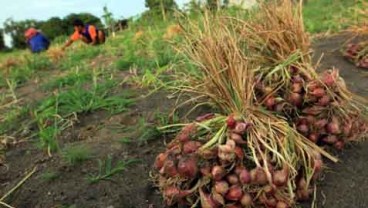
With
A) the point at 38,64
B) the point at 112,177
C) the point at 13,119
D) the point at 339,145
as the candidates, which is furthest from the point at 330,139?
the point at 38,64

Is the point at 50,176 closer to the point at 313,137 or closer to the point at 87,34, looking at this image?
the point at 313,137

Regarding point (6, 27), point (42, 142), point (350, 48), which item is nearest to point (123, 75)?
point (42, 142)

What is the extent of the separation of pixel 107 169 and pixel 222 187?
2.51 feet

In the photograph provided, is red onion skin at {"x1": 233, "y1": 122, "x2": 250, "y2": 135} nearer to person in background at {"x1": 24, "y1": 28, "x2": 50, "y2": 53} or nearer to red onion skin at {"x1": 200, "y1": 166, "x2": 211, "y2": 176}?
red onion skin at {"x1": 200, "y1": 166, "x2": 211, "y2": 176}

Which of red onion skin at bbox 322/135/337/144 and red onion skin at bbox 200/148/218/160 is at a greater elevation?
red onion skin at bbox 200/148/218/160

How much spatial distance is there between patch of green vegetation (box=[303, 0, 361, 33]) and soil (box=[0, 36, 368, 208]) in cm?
236

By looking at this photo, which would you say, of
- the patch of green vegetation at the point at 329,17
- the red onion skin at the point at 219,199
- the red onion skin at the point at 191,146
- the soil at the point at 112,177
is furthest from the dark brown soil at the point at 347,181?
the patch of green vegetation at the point at 329,17

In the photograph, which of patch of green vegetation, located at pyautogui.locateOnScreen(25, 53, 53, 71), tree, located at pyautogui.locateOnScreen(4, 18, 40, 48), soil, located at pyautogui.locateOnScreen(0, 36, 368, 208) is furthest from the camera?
tree, located at pyautogui.locateOnScreen(4, 18, 40, 48)

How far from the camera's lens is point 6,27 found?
25906 millimetres

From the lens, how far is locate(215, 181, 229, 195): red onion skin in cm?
226

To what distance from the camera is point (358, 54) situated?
14.2 feet

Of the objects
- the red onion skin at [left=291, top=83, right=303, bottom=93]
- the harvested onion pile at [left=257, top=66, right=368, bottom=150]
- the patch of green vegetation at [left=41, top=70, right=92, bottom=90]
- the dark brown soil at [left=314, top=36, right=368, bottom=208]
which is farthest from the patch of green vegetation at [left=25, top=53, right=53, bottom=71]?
the dark brown soil at [left=314, top=36, right=368, bottom=208]

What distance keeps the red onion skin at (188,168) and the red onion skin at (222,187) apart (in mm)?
100

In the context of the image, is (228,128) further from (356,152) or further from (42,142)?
(42,142)
